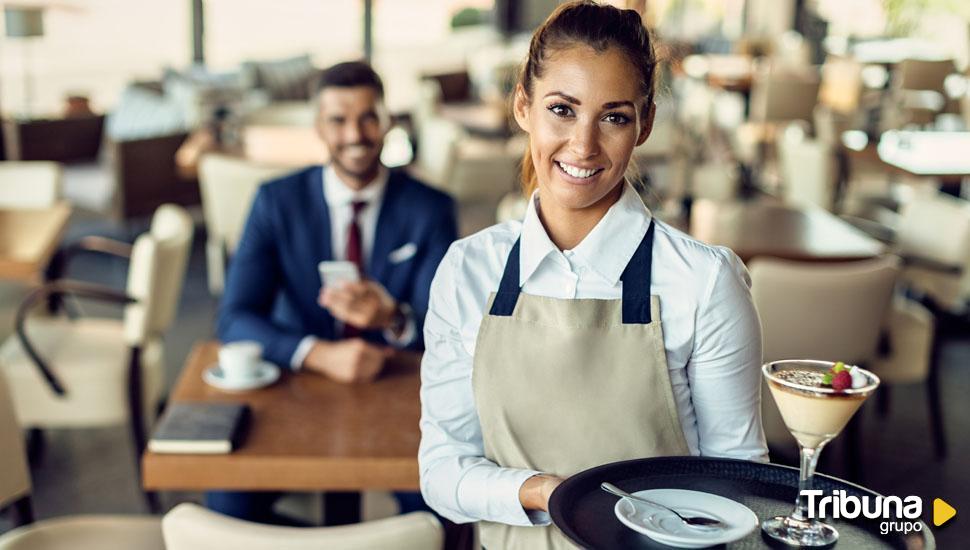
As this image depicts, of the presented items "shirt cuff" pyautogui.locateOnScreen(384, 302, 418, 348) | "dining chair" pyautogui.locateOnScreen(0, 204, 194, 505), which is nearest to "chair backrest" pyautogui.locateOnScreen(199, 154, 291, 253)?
"dining chair" pyautogui.locateOnScreen(0, 204, 194, 505)

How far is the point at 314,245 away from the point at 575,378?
163cm

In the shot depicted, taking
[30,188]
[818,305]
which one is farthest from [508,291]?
[30,188]

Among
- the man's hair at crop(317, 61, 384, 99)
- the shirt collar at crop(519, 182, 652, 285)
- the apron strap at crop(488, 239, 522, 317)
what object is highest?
the man's hair at crop(317, 61, 384, 99)

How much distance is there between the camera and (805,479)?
1421 millimetres

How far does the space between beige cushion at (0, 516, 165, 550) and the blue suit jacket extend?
0.70 meters

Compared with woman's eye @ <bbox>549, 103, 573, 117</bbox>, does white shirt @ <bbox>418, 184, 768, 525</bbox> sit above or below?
below

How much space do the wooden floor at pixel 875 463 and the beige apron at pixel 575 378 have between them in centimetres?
181

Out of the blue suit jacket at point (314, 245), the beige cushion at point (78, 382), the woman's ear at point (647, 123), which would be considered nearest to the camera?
the woman's ear at point (647, 123)

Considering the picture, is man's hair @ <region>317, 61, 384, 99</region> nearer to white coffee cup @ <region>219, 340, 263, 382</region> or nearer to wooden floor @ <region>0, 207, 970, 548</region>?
white coffee cup @ <region>219, 340, 263, 382</region>

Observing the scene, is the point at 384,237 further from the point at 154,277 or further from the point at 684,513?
the point at 684,513

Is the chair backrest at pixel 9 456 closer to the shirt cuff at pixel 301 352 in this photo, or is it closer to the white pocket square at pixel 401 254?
the shirt cuff at pixel 301 352

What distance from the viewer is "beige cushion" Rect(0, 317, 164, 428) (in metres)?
3.54

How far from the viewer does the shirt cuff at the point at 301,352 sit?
2668 mm

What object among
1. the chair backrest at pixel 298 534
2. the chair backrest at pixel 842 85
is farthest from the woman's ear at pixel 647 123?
the chair backrest at pixel 842 85
